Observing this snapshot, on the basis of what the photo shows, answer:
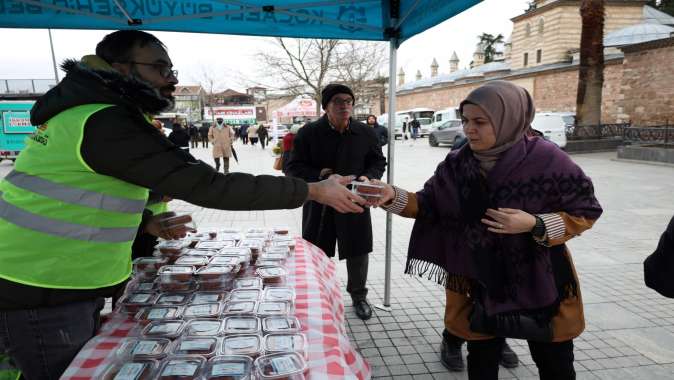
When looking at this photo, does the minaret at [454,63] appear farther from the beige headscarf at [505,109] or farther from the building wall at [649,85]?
the beige headscarf at [505,109]

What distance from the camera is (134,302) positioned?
173 centimetres

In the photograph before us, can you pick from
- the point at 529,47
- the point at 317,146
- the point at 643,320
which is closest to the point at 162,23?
the point at 317,146

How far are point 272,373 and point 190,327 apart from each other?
17.9 inches

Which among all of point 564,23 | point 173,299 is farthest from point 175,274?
point 564,23

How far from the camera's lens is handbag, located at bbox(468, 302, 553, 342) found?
6.12 feet

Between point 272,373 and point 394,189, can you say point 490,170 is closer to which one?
point 394,189

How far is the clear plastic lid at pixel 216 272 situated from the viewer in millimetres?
1923

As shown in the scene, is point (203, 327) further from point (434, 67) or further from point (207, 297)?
point (434, 67)

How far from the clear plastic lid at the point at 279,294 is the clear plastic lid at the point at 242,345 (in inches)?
11.6

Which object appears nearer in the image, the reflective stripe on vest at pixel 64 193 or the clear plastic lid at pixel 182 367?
the clear plastic lid at pixel 182 367

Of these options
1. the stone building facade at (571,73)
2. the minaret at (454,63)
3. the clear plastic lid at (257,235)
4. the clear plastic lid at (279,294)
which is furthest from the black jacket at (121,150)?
the minaret at (454,63)

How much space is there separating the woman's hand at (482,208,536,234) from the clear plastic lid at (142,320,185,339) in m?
1.38

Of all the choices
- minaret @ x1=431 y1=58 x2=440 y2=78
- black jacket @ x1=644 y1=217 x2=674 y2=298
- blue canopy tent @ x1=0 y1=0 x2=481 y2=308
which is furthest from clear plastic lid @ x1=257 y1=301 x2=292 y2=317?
minaret @ x1=431 y1=58 x2=440 y2=78

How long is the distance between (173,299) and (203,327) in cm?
33
